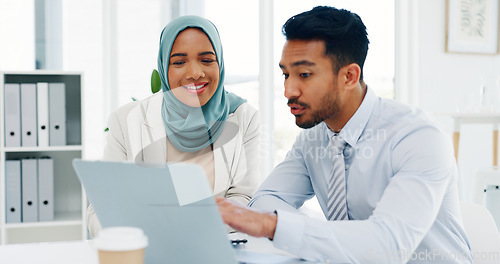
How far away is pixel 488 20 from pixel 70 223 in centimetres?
326

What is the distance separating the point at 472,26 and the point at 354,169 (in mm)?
3060

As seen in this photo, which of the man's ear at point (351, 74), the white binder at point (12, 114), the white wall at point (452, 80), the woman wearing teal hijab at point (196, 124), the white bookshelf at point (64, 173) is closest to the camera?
the man's ear at point (351, 74)

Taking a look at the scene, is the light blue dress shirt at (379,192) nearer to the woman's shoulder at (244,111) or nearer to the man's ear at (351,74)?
the man's ear at (351,74)

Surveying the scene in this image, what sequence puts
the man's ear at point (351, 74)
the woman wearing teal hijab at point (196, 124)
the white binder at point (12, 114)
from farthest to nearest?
the white binder at point (12, 114) → the woman wearing teal hijab at point (196, 124) → the man's ear at point (351, 74)

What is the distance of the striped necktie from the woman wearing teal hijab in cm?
48

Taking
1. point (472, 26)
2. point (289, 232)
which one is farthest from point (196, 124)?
point (472, 26)

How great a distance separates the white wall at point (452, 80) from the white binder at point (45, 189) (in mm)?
2596

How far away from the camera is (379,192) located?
114cm

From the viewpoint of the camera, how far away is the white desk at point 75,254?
92 centimetres

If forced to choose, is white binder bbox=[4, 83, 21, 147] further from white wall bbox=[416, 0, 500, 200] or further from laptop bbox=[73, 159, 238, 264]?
white wall bbox=[416, 0, 500, 200]

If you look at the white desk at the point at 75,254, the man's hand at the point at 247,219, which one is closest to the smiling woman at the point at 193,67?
the white desk at the point at 75,254

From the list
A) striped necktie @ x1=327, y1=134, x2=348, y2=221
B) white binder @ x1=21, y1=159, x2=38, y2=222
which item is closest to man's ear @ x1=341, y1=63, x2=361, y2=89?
striped necktie @ x1=327, y1=134, x2=348, y2=221

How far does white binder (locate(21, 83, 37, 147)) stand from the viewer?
8.27 ft

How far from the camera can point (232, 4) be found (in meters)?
3.47
